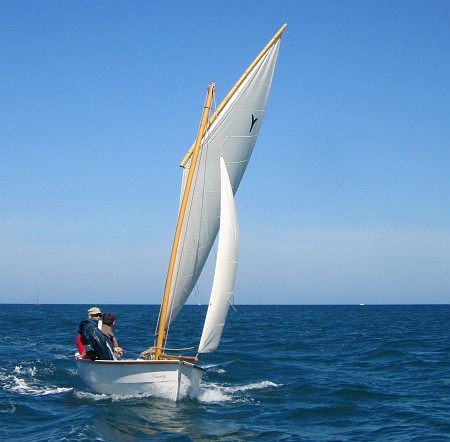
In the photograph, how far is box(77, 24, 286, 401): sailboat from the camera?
56.7ft

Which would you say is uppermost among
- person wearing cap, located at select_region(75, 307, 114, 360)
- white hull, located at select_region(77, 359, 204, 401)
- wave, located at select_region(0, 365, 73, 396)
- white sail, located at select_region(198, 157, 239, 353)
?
white sail, located at select_region(198, 157, 239, 353)

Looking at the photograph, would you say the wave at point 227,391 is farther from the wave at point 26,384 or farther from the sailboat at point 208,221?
the wave at point 26,384

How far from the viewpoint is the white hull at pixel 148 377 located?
17.0 metres

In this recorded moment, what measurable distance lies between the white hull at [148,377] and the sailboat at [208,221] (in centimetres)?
2

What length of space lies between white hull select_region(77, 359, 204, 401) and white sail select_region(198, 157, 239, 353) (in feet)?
2.61

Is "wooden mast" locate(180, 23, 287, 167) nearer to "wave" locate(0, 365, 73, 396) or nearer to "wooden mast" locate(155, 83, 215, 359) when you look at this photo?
"wooden mast" locate(155, 83, 215, 359)

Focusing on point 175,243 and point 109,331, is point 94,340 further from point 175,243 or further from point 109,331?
point 175,243

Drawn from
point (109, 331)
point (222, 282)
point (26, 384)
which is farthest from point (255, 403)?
point (26, 384)

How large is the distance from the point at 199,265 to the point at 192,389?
3.45m

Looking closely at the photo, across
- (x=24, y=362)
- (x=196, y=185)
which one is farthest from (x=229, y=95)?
(x=24, y=362)

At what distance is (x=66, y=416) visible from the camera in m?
16.4

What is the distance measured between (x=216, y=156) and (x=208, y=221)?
1770 millimetres

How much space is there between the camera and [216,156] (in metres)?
18.7

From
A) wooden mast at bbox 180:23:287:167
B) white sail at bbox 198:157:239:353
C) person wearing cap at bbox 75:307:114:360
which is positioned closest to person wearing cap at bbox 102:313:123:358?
person wearing cap at bbox 75:307:114:360
